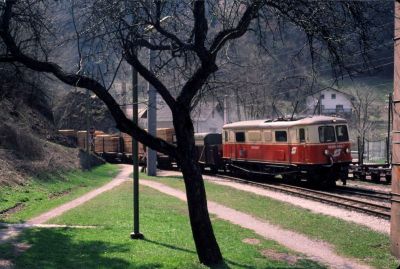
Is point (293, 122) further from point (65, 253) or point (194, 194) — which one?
point (65, 253)

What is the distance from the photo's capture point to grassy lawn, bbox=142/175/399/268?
451 inches

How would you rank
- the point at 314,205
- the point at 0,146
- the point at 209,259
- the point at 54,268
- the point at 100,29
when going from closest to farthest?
the point at 54,268, the point at 209,259, the point at 100,29, the point at 314,205, the point at 0,146

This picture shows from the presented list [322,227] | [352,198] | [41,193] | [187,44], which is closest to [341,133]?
[352,198]

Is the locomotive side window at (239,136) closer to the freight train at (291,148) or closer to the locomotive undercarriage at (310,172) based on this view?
the freight train at (291,148)

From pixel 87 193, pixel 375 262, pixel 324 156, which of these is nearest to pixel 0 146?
pixel 87 193

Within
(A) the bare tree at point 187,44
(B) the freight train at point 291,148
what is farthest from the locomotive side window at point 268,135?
(A) the bare tree at point 187,44

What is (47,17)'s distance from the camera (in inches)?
515

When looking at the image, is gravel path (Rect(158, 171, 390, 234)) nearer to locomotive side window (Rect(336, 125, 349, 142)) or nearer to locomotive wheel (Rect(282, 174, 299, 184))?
locomotive wheel (Rect(282, 174, 299, 184))

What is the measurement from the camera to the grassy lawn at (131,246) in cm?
931

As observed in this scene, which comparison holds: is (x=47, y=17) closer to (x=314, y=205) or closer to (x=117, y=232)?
(x=117, y=232)

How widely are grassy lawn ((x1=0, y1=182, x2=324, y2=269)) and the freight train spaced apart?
426 inches

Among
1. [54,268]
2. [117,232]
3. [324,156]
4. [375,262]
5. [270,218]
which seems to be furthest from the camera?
[324,156]

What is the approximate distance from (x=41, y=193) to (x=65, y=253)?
1208cm

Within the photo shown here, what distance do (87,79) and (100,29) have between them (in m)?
1.21
